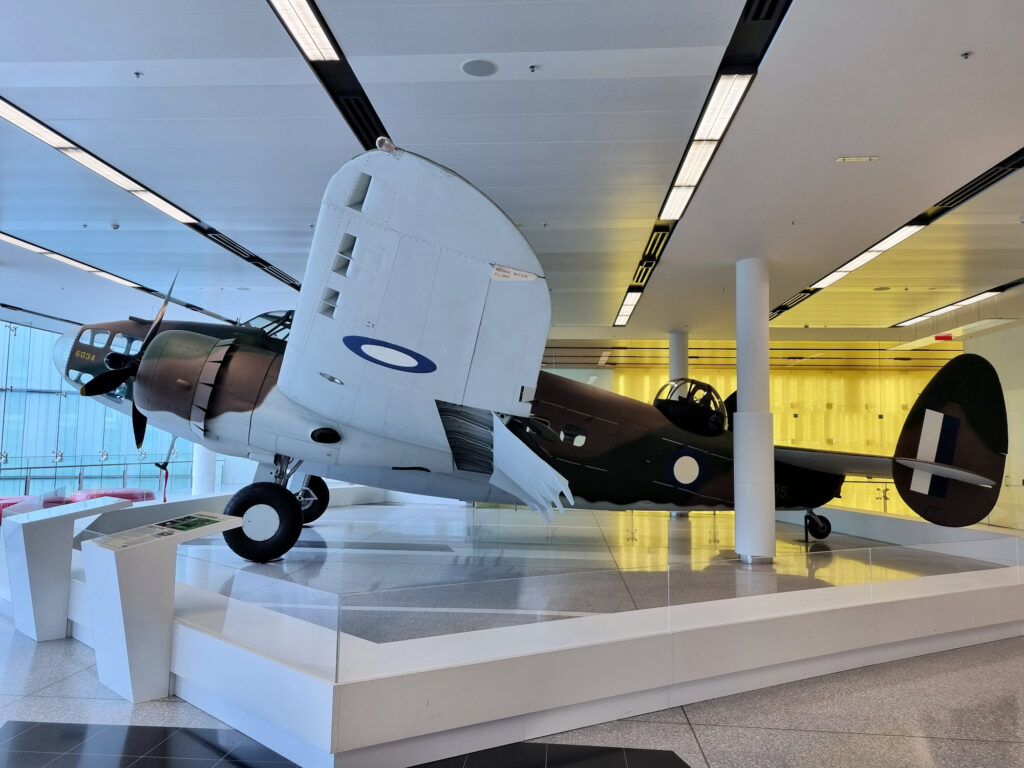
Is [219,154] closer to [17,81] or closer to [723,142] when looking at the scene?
[17,81]

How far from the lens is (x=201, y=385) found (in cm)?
803

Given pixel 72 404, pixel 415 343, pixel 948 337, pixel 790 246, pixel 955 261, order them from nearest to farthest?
pixel 415 343 < pixel 790 246 < pixel 955 261 < pixel 948 337 < pixel 72 404

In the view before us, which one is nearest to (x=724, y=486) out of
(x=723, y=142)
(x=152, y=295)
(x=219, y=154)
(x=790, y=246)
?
(x=790, y=246)

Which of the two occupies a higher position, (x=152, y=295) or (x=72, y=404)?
(x=152, y=295)

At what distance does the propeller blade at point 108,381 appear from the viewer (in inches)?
309

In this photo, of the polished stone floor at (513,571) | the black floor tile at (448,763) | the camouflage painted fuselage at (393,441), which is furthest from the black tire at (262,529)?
the black floor tile at (448,763)

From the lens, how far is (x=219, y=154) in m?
6.86

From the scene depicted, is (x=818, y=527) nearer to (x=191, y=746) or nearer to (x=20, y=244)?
(x=191, y=746)

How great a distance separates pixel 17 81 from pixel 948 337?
56.2 ft

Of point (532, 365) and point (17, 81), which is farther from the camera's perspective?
point (532, 365)

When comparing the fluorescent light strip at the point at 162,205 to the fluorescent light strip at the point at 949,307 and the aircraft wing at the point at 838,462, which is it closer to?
the aircraft wing at the point at 838,462

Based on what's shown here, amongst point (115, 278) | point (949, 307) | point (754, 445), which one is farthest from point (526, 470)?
point (949, 307)

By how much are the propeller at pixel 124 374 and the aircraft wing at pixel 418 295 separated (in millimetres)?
2856

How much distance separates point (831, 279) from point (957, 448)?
11.8 ft
